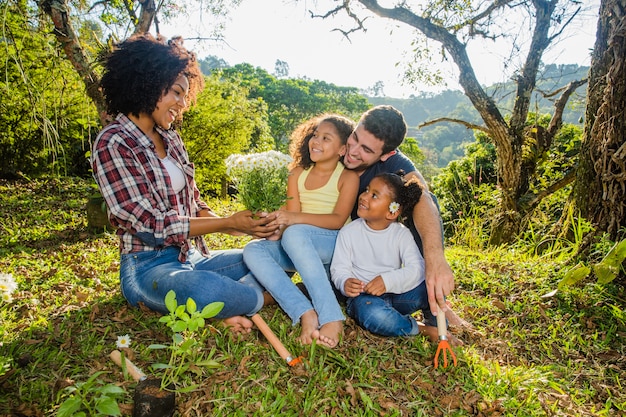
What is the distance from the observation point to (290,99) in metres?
35.8

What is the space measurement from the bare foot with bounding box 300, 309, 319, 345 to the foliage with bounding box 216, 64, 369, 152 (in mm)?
31037

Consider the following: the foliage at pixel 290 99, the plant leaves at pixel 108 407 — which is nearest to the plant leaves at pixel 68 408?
the plant leaves at pixel 108 407

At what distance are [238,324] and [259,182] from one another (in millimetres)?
762

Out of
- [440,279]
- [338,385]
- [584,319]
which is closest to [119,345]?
[338,385]

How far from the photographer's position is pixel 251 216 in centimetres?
224

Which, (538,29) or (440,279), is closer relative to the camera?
(440,279)

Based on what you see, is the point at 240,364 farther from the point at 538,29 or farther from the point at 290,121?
the point at 290,121

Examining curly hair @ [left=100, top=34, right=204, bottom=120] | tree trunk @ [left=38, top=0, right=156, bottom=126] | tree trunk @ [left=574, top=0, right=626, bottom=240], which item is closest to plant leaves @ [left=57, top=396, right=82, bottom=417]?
curly hair @ [left=100, top=34, right=204, bottom=120]

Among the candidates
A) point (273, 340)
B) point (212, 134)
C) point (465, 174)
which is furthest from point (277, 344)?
point (465, 174)

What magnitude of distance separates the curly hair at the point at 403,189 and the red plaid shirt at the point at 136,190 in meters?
1.12

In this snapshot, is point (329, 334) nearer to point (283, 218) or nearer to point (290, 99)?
point (283, 218)

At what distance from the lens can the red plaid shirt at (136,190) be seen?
210 centimetres

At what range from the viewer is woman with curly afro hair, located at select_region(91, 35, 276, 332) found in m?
2.10

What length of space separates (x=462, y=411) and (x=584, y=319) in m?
1.42
